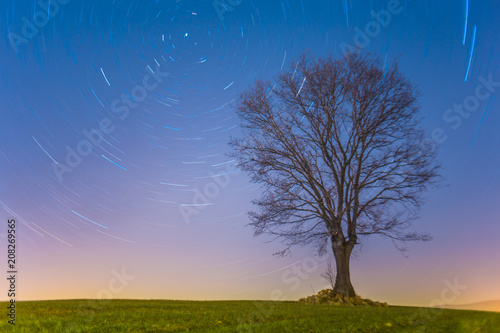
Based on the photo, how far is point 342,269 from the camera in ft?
72.5

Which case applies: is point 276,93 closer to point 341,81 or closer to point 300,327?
point 341,81

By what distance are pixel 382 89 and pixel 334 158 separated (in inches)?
191

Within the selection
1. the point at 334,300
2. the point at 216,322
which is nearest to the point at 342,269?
the point at 334,300

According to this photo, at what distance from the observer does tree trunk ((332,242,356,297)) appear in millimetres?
21812

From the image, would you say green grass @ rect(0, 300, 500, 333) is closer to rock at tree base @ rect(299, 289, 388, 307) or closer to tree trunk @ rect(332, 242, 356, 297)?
rock at tree base @ rect(299, 289, 388, 307)

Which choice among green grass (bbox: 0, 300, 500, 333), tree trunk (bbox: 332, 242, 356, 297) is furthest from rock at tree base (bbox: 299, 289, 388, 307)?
green grass (bbox: 0, 300, 500, 333)

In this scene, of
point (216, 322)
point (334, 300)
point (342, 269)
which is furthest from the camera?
point (342, 269)

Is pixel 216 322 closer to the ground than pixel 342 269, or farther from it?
closer to the ground

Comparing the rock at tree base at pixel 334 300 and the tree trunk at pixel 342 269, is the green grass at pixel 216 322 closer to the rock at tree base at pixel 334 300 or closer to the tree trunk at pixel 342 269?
the rock at tree base at pixel 334 300

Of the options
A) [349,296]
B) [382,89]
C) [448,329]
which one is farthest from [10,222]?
[382,89]

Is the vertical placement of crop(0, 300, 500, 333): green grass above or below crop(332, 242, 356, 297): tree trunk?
below

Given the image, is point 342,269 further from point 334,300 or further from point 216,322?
point 216,322

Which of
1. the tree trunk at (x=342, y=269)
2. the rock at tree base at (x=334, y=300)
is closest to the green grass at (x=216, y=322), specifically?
the rock at tree base at (x=334, y=300)

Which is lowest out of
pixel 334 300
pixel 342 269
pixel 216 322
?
pixel 334 300
